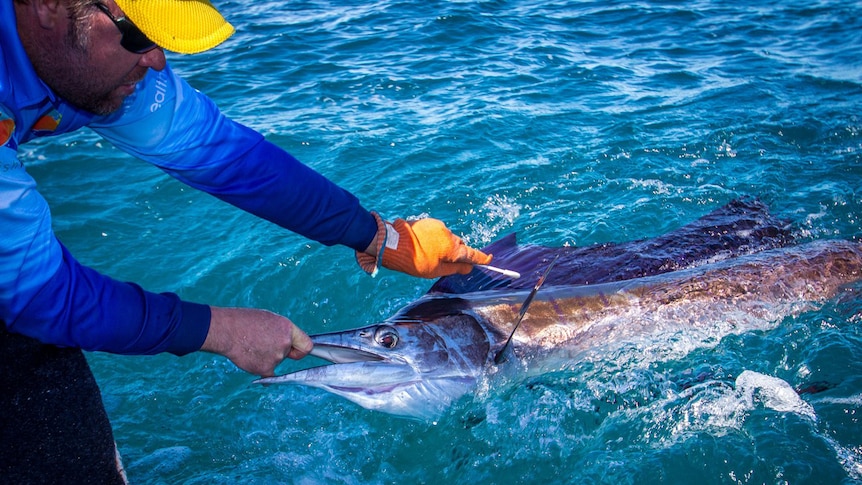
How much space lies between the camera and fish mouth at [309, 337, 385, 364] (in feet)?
8.91

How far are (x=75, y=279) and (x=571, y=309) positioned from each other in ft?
7.22

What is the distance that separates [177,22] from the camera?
2.06m

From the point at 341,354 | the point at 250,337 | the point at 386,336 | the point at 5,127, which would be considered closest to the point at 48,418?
the point at 250,337

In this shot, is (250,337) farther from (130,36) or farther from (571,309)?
(571,309)

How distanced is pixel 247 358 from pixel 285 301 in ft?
6.39

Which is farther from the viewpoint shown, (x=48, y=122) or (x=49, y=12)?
(x=48, y=122)

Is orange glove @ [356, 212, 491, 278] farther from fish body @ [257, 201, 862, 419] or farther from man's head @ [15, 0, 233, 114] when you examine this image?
man's head @ [15, 0, 233, 114]

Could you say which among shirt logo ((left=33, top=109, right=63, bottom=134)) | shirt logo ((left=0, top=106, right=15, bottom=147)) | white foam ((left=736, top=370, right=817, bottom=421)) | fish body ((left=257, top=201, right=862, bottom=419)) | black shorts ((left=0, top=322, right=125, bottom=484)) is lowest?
white foam ((left=736, top=370, right=817, bottom=421))

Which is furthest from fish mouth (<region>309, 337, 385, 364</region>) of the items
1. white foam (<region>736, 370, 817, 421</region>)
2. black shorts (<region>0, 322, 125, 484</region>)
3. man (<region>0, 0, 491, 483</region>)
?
white foam (<region>736, 370, 817, 421</region>)

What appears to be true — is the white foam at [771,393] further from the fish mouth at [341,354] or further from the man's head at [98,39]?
the man's head at [98,39]

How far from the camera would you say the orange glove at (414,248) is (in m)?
2.97

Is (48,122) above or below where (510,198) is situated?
above

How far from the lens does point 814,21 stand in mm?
9117

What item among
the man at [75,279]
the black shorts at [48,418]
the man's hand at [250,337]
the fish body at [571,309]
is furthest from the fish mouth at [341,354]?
the black shorts at [48,418]
